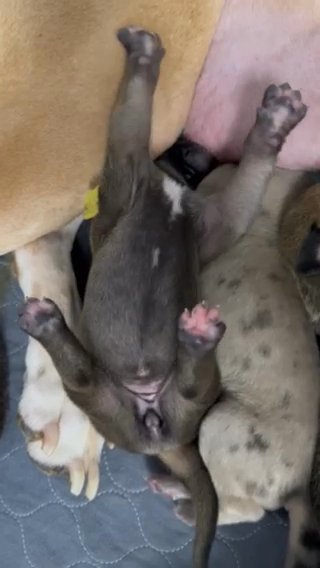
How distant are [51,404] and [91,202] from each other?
0.98 ft

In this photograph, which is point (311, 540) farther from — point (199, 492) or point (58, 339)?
point (58, 339)

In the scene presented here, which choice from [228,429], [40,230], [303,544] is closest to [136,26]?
[40,230]

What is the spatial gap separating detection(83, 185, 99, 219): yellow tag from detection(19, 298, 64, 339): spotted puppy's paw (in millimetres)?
170

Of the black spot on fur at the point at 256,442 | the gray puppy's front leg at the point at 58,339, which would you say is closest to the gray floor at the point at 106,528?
the black spot on fur at the point at 256,442

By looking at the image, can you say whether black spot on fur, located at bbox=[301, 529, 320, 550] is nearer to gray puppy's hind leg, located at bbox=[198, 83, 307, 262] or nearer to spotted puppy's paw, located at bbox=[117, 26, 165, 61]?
gray puppy's hind leg, located at bbox=[198, 83, 307, 262]

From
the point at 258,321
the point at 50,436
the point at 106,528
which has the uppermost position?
the point at 258,321

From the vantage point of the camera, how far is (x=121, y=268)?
1297 mm

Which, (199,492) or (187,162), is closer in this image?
(199,492)

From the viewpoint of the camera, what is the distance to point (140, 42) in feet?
4.10

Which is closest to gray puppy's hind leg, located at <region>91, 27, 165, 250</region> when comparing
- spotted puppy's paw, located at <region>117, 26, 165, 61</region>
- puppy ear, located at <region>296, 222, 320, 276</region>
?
spotted puppy's paw, located at <region>117, 26, 165, 61</region>

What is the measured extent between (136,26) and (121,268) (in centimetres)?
30

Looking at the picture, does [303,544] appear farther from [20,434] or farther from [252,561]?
[20,434]

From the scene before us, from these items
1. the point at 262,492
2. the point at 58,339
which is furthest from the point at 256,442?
the point at 58,339

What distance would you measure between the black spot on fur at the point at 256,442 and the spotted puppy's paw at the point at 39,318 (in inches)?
13.0
